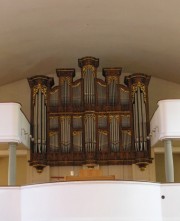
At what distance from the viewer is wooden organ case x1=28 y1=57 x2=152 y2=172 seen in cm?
1305

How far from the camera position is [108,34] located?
12688mm

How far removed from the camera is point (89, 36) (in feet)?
42.1

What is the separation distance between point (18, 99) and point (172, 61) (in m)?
4.76

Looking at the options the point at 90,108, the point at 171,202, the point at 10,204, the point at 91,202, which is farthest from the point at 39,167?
the point at 171,202

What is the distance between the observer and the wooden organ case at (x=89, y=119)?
13.0 m

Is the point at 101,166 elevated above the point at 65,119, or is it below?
below

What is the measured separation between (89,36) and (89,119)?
222cm

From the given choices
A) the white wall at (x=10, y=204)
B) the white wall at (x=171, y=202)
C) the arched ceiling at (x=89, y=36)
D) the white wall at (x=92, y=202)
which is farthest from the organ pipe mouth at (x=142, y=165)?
the white wall at (x=10, y=204)

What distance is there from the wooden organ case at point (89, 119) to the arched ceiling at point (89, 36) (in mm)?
623

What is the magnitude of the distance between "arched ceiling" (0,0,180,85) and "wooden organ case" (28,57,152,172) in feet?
2.05

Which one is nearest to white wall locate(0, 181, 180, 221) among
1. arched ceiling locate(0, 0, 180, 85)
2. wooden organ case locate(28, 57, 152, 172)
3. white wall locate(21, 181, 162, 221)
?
white wall locate(21, 181, 162, 221)

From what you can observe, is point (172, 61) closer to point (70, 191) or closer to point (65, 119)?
point (65, 119)

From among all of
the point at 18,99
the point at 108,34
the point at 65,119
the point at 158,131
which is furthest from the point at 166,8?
the point at 18,99

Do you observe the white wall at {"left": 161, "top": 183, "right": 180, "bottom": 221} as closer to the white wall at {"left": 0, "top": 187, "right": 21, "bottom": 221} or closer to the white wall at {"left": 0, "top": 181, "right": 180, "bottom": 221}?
the white wall at {"left": 0, "top": 181, "right": 180, "bottom": 221}
